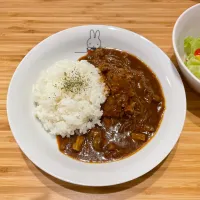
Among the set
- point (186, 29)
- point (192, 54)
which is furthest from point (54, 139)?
point (186, 29)

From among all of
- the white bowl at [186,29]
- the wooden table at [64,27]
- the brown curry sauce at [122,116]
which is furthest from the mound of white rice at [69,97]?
the white bowl at [186,29]

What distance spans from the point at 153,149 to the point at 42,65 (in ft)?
5.02

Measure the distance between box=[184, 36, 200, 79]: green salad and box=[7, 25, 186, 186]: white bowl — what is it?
171mm

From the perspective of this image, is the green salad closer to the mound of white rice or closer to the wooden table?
the wooden table

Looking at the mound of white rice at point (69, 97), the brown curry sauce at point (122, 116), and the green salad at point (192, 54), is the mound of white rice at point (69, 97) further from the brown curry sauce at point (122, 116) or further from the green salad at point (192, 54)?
the green salad at point (192, 54)

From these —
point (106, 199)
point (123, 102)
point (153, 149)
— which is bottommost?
point (106, 199)

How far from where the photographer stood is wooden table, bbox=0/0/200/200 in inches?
94.6

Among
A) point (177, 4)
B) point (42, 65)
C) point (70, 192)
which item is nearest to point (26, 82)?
point (42, 65)

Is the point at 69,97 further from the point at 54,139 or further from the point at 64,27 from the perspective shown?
the point at 64,27

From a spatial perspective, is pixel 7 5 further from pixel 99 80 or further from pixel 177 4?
pixel 177 4

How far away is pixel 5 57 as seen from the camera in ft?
10.8

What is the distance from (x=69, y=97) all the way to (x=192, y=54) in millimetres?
1408

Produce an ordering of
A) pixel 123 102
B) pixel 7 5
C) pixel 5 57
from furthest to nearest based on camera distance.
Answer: pixel 7 5 → pixel 5 57 → pixel 123 102

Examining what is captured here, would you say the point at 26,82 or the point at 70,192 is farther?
the point at 26,82
